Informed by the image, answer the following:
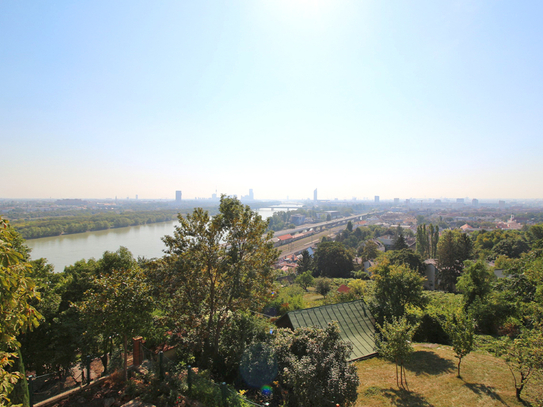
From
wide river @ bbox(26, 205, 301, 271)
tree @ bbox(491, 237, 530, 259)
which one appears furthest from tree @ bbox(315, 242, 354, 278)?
wide river @ bbox(26, 205, 301, 271)

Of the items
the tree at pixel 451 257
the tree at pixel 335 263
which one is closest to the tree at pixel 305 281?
the tree at pixel 335 263

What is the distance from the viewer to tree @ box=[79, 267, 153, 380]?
4930 mm

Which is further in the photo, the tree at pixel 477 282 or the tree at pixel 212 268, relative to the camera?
the tree at pixel 477 282

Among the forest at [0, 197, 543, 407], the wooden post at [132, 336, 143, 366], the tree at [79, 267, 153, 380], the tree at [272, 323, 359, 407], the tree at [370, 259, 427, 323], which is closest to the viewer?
the tree at [272, 323, 359, 407]

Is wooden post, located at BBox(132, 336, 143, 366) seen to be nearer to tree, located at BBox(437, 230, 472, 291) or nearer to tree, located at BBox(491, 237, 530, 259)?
tree, located at BBox(437, 230, 472, 291)

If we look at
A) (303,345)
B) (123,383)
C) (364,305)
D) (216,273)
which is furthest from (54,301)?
(364,305)

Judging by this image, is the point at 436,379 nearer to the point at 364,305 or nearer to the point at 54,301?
the point at 364,305

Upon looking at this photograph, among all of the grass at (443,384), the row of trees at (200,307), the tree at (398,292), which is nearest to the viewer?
the row of trees at (200,307)

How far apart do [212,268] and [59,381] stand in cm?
507

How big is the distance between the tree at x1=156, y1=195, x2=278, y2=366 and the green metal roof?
8.45ft

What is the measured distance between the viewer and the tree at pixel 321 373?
4324 mm

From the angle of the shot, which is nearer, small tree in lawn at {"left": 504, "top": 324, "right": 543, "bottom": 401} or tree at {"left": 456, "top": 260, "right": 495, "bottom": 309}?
small tree in lawn at {"left": 504, "top": 324, "right": 543, "bottom": 401}

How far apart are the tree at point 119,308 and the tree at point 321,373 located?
294cm

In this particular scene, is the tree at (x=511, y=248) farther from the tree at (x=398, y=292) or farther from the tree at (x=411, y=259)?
the tree at (x=398, y=292)
